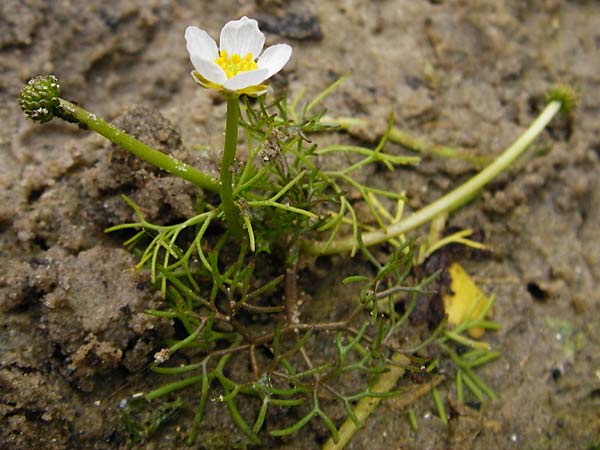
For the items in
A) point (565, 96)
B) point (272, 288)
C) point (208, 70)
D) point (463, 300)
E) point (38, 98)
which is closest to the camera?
point (208, 70)

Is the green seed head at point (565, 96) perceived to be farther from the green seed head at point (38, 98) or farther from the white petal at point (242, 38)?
the green seed head at point (38, 98)

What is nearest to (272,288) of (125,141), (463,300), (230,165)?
(230,165)

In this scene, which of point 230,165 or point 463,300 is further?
point 463,300

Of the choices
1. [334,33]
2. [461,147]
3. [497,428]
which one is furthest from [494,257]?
[334,33]

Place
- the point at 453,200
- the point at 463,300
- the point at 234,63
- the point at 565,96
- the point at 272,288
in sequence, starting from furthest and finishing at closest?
the point at 565,96 < the point at 453,200 < the point at 463,300 < the point at 272,288 < the point at 234,63

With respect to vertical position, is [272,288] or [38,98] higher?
[38,98]

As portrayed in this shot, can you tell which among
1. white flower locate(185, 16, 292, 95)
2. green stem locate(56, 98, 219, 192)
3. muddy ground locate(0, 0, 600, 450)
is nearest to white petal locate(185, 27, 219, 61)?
white flower locate(185, 16, 292, 95)

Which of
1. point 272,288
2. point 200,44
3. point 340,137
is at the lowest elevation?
point 272,288

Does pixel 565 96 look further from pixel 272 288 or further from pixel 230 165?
pixel 230 165
